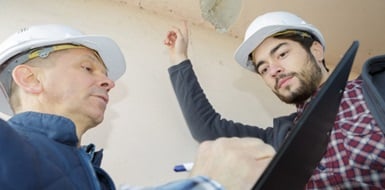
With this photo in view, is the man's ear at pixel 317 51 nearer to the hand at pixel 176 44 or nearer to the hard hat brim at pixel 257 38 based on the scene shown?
the hard hat brim at pixel 257 38


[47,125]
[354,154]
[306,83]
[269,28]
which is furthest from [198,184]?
[269,28]

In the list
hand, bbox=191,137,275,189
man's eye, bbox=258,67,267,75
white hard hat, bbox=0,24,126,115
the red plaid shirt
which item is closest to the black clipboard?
hand, bbox=191,137,275,189

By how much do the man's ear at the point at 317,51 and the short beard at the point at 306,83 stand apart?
74mm

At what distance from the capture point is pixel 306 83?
4.87ft

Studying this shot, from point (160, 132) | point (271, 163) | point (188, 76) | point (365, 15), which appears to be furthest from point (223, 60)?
point (271, 163)

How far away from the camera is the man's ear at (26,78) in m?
1.07

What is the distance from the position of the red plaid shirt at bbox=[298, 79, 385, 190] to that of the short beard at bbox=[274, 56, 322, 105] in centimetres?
21

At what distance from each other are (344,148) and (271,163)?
73cm

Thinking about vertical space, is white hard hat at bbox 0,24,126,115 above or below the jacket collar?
above

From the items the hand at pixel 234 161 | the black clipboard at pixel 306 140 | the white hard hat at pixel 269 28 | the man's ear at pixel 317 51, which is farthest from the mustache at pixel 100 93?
the man's ear at pixel 317 51

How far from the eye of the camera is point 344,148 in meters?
1.18

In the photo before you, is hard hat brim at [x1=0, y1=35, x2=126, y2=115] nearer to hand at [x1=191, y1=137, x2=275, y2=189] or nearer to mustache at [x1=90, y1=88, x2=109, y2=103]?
mustache at [x1=90, y1=88, x2=109, y2=103]

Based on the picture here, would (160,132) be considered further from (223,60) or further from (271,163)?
(271,163)

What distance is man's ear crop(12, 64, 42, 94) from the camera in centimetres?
107
